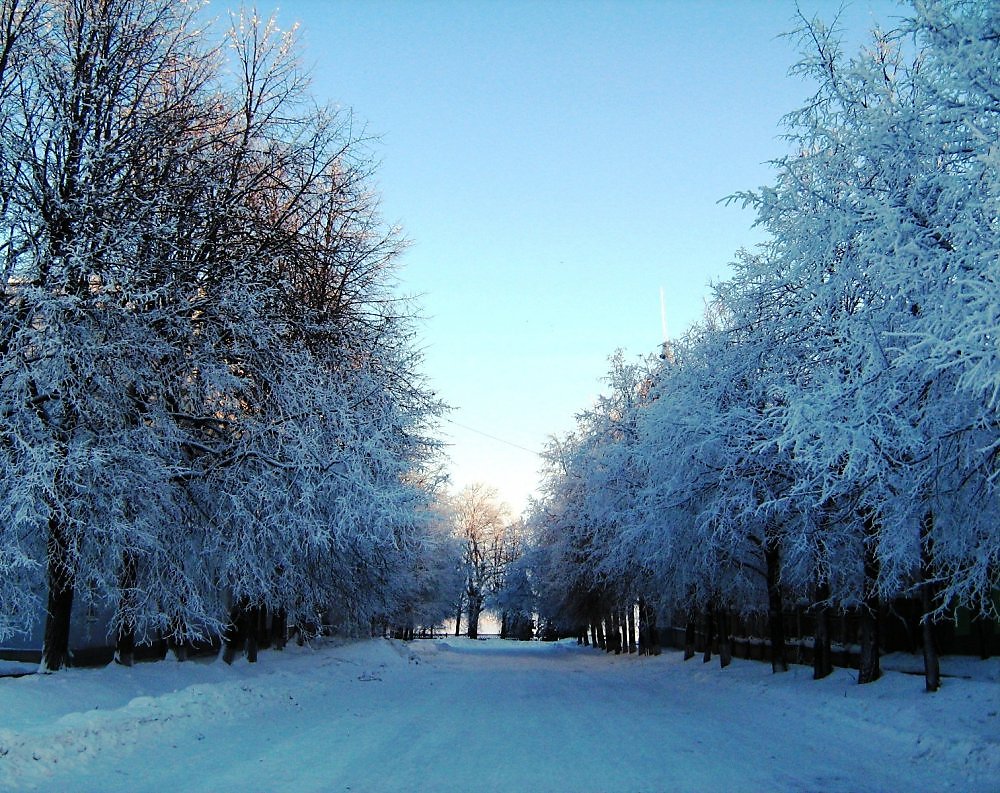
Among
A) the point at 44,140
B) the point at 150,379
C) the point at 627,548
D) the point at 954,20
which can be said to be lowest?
the point at 627,548

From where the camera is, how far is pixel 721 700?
58.5ft

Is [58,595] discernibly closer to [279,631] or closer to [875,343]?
[875,343]

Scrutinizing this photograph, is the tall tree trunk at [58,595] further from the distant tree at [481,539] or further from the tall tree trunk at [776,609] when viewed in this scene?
the distant tree at [481,539]

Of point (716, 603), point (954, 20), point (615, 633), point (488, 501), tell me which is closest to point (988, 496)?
point (954, 20)

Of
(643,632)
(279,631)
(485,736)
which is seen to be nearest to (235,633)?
(279,631)

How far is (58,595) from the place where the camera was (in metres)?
13.0

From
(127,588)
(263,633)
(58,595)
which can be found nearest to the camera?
(127,588)

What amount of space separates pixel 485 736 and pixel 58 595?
23.3 ft

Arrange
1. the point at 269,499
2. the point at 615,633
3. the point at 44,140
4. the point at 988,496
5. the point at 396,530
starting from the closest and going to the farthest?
the point at 988,496 → the point at 44,140 → the point at 269,499 → the point at 396,530 → the point at 615,633

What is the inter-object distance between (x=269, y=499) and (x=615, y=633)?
38.3 m

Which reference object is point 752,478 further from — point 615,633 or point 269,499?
point 615,633

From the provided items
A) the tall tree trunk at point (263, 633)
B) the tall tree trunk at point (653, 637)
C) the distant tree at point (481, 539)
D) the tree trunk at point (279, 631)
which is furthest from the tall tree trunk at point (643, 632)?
the distant tree at point (481, 539)

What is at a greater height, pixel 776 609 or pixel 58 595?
pixel 58 595

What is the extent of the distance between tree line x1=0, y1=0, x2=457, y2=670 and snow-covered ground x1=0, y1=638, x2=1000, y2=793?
61.6 inches
